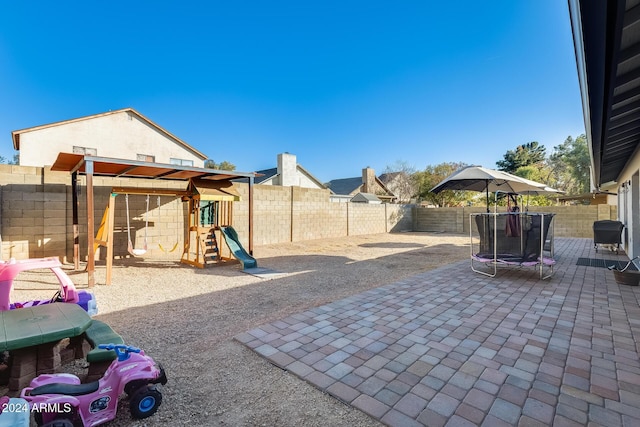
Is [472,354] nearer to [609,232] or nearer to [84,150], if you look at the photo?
[609,232]

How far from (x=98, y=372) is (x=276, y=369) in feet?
3.93

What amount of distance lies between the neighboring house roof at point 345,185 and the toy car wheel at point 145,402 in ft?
91.8

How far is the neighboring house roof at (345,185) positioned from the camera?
97.0ft

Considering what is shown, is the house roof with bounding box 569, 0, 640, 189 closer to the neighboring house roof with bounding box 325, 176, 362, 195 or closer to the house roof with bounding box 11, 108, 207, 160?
the house roof with bounding box 11, 108, 207, 160

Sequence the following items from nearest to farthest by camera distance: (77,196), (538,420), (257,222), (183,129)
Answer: (538,420), (77,196), (257,222), (183,129)

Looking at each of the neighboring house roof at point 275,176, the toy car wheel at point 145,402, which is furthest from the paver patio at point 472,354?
the neighboring house roof at point 275,176

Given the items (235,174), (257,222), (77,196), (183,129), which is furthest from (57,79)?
(235,174)

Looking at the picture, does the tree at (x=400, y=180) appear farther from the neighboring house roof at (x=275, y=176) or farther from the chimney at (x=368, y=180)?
the neighboring house roof at (x=275, y=176)

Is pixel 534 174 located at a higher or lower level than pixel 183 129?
lower

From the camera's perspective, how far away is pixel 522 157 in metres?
31.4

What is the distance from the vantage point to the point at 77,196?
22.0 feet

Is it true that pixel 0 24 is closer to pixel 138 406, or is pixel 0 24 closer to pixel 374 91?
pixel 138 406

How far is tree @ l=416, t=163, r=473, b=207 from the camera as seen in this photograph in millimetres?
21094

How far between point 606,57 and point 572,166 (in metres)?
34.8
